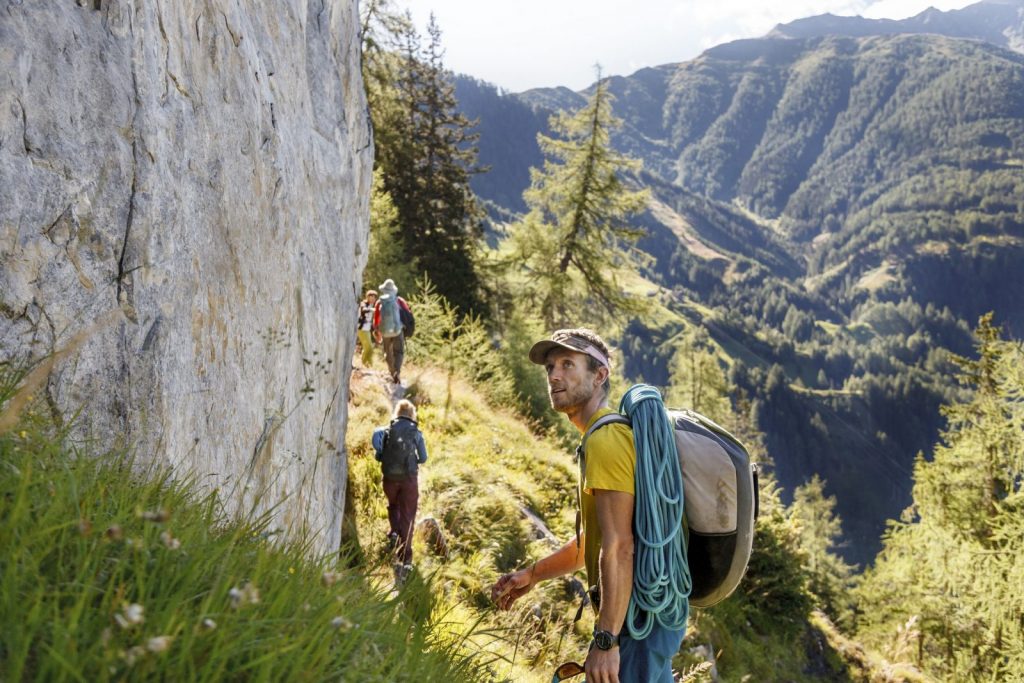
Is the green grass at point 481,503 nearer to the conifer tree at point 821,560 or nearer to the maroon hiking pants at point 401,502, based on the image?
the maroon hiking pants at point 401,502

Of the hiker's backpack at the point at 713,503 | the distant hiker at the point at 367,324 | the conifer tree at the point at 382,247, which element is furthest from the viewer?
the conifer tree at the point at 382,247

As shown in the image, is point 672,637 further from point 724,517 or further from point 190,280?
point 190,280

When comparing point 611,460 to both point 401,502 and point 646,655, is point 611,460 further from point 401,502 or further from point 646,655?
point 401,502

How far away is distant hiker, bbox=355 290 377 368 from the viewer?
1481cm

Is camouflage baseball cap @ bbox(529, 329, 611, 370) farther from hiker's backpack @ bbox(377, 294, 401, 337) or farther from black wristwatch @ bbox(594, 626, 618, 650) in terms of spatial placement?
hiker's backpack @ bbox(377, 294, 401, 337)

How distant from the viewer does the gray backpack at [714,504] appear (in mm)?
2807

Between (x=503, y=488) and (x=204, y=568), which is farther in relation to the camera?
(x=503, y=488)

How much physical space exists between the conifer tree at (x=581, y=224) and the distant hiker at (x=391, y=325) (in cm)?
1183

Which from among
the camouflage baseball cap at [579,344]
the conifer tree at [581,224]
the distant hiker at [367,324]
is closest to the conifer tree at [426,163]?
the conifer tree at [581,224]

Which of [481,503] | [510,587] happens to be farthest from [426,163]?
[510,587]

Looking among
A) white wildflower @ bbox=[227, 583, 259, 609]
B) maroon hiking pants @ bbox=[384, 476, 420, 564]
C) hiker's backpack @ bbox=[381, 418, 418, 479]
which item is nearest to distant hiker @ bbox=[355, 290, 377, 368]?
hiker's backpack @ bbox=[381, 418, 418, 479]

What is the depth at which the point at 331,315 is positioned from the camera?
6750 millimetres

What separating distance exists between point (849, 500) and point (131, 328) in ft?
626

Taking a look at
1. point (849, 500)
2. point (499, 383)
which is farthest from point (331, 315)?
point (849, 500)
